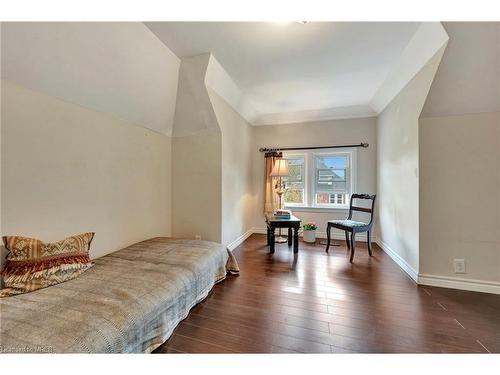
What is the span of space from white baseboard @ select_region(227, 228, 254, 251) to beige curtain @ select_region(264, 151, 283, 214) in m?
0.58

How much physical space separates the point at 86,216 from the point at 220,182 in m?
1.54

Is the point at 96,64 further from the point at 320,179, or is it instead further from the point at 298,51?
the point at 320,179

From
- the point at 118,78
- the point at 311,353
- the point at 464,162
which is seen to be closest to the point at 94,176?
the point at 118,78

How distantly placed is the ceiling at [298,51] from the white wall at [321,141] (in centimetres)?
69

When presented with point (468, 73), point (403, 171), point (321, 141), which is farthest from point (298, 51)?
point (321, 141)

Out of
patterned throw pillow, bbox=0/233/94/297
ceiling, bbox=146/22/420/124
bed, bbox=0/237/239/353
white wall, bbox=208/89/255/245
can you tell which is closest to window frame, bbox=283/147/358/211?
white wall, bbox=208/89/255/245

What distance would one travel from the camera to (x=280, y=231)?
4.23m

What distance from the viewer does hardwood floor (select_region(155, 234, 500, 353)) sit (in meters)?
1.32

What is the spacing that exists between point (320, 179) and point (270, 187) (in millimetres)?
1072

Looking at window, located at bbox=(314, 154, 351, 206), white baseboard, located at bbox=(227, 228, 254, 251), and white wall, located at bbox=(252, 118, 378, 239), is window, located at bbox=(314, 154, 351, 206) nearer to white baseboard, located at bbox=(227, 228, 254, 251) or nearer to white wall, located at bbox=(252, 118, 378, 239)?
white wall, located at bbox=(252, 118, 378, 239)

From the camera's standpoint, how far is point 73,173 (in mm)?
1806

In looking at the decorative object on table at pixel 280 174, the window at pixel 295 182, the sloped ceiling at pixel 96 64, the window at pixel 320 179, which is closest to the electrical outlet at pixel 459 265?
the window at pixel 320 179

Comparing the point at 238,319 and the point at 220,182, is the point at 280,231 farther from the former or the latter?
the point at 238,319

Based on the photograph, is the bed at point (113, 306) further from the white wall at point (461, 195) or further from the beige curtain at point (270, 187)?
the white wall at point (461, 195)
